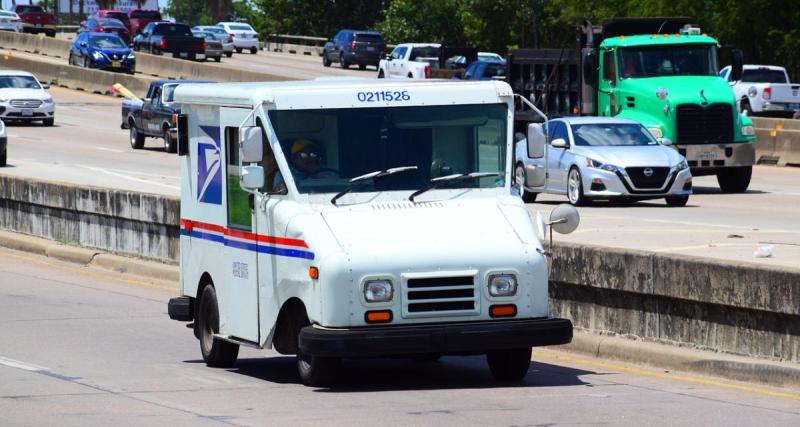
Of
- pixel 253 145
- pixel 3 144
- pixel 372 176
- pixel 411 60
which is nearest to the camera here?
pixel 253 145

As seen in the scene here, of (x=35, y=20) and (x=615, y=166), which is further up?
(x=35, y=20)

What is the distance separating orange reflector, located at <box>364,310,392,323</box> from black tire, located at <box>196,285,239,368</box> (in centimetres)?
219

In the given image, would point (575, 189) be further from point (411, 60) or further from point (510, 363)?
point (411, 60)

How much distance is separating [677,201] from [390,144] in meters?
16.2

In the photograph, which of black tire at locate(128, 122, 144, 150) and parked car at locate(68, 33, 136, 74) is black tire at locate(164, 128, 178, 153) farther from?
parked car at locate(68, 33, 136, 74)

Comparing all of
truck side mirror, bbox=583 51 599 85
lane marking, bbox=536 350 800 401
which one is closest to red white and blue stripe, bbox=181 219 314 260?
lane marking, bbox=536 350 800 401

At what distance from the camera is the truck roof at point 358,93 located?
11.3m

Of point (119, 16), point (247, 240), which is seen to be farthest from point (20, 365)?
point (119, 16)

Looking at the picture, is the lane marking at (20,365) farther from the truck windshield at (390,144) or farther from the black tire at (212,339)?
the truck windshield at (390,144)

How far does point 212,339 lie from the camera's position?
12680 millimetres

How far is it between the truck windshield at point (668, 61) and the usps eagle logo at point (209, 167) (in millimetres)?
19608

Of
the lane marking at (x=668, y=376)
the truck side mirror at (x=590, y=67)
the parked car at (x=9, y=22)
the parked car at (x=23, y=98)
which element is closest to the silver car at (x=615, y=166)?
the truck side mirror at (x=590, y=67)

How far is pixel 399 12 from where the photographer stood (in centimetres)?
8900

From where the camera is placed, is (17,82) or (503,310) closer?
(503,310)
